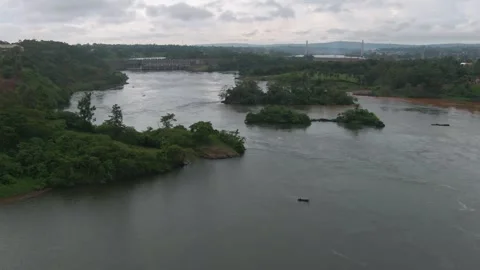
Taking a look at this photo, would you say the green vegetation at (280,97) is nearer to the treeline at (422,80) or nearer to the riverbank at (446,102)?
the riverbank at (446,102)

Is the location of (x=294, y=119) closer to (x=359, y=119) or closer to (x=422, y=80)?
(x=359, y=119)

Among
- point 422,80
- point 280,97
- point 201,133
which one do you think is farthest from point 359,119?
point 422,80

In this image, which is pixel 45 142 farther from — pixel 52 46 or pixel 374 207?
pixel 52 46

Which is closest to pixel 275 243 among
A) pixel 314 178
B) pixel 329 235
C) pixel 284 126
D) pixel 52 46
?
pixel 329 235

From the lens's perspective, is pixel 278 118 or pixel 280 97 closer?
pixel 278 118


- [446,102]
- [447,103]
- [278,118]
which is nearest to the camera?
[278,118]

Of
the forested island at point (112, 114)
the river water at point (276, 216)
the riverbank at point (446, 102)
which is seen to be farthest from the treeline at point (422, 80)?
the river water at point (276, 216)

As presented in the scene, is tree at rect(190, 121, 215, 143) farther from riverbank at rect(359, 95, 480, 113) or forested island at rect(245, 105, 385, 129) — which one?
riverbank at rect(359, 95, 480, 113)
